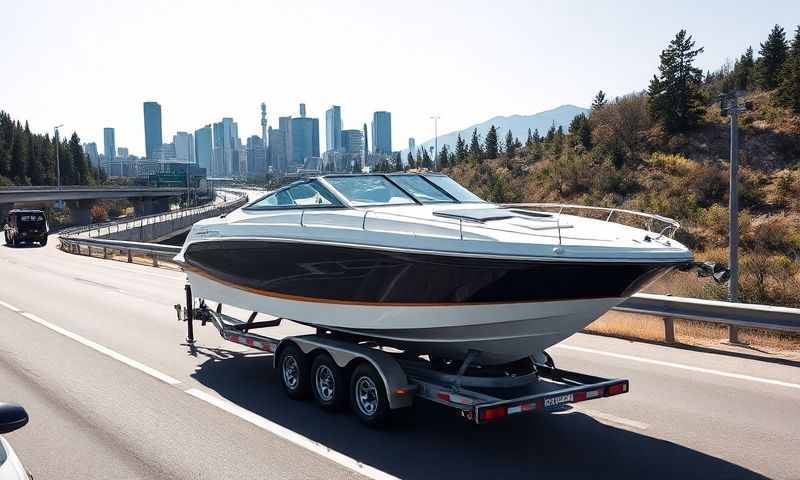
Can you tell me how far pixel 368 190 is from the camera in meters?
7.76

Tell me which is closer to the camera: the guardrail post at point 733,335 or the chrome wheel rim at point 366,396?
the chrome wheel rim at point 366,396

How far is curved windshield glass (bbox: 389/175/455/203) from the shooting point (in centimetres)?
781

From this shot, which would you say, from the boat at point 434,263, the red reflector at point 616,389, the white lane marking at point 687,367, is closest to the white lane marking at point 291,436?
the boat at point 434,263

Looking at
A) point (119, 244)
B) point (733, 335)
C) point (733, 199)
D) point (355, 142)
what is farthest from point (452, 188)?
point (119, 244)

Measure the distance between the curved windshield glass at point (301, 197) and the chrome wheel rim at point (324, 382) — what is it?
1801 millimetres

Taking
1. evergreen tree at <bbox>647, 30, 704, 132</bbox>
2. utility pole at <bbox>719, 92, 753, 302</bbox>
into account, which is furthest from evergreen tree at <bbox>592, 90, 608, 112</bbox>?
utility pole at <bbox>719, 92, 753, 302</bbox>

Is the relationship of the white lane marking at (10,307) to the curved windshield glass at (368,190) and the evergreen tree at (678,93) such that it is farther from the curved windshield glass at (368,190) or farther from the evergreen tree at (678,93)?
the evergreen tree at (678,93)

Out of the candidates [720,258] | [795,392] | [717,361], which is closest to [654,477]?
[795,392]

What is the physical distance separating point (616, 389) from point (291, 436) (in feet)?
10.1

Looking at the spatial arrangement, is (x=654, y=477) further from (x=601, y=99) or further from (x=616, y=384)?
(x=601, y=99)

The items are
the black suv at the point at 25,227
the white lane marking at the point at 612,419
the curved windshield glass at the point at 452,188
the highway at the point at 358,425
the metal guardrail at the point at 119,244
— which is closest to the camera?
the highway at the point at 358,425

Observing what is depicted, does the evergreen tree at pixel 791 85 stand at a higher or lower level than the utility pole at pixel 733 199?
higher

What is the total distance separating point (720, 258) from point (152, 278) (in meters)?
18.5

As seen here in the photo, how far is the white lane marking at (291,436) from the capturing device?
5.64 meters
